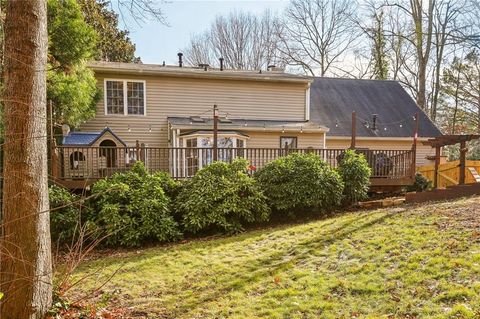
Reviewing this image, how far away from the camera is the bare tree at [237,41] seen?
2722cm

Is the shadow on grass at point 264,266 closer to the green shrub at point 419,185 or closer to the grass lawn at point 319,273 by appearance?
the grass lawn at point 319,273

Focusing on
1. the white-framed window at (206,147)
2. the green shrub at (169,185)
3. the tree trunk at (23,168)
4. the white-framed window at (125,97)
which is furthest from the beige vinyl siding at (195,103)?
the tree trunk at (23,168)

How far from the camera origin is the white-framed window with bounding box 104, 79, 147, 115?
1255cm

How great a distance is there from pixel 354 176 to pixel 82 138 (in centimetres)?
880

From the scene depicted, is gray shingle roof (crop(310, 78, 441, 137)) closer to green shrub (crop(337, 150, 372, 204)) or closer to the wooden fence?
the wooden fence

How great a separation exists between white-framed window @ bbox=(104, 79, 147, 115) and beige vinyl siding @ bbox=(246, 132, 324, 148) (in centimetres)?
425

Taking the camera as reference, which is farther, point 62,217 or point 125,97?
point 125,97

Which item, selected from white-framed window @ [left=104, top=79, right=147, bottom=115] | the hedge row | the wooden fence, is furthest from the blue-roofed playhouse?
the wooden fence

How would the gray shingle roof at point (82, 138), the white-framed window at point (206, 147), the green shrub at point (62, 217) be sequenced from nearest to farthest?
the green shrub at point (62, 217), the white-framed window at point (206, 147), the gray shingle roof at point (82, 138)

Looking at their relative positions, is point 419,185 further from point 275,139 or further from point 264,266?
point 264,266

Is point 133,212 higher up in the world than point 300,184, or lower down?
lower down

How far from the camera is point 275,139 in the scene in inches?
520

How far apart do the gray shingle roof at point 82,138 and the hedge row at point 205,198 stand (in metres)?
3.77

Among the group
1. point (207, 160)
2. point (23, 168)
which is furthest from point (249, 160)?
point (23, 168)
